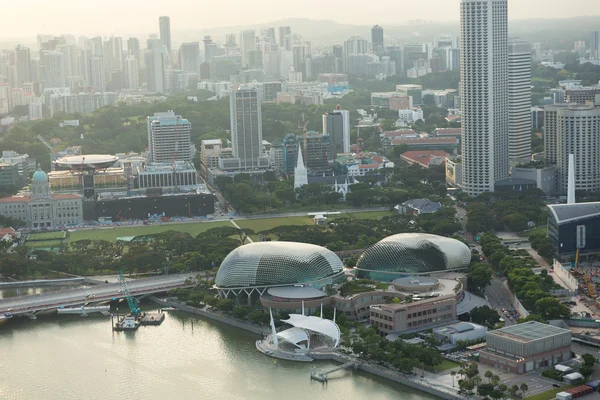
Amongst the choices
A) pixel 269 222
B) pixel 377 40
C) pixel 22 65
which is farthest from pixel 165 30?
pixel 269 222

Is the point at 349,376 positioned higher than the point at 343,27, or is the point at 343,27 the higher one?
the point at 343,27

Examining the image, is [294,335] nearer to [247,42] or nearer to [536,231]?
[536,231]

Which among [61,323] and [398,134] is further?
[398,134]

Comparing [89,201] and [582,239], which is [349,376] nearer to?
[582,239]

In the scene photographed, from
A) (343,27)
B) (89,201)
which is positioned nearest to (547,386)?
(89,201)

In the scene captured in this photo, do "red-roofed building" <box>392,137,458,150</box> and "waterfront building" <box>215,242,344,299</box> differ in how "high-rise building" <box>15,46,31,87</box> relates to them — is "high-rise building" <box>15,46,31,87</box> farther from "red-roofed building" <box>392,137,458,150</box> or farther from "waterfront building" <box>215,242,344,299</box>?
"waterfront building" <box>215,242,344,299</box>

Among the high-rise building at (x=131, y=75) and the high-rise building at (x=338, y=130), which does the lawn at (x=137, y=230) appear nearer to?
the high-rise building at (x=338, y=130)
